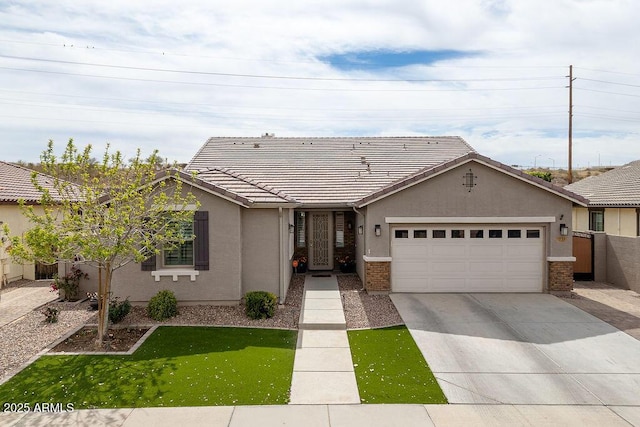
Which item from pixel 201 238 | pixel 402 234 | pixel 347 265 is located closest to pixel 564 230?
pixel 402 234

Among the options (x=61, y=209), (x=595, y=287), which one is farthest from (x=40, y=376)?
(x=595, y=287)

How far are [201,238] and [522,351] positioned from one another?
26.1 feet

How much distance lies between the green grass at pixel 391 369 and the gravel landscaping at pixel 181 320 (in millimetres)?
909

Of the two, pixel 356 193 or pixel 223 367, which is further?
pixel 356 193

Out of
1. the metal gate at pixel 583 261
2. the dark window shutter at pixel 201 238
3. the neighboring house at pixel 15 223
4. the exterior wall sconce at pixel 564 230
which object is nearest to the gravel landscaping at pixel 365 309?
the dark window shutter at pixel 201 238

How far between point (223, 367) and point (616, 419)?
619 cm

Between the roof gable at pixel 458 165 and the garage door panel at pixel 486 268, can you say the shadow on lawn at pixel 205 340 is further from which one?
the garage door panel at pixel 486 268

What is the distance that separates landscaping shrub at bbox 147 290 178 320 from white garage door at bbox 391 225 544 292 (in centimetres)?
648

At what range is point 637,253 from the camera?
14.1 metres

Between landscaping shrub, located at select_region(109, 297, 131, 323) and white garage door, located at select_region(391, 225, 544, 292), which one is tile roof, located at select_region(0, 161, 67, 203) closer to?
landscaping shrub, located at select_region(109, 297, 131, 323)

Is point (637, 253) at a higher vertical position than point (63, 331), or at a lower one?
higher

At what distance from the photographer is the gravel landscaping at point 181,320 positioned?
30.1 feet

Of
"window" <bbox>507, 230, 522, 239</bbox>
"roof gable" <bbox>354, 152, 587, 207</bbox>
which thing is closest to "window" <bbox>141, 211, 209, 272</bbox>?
"roof gable" <bbox>354, 152, 587, 207</bbox>

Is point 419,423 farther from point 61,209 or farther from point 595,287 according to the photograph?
point 595,287
